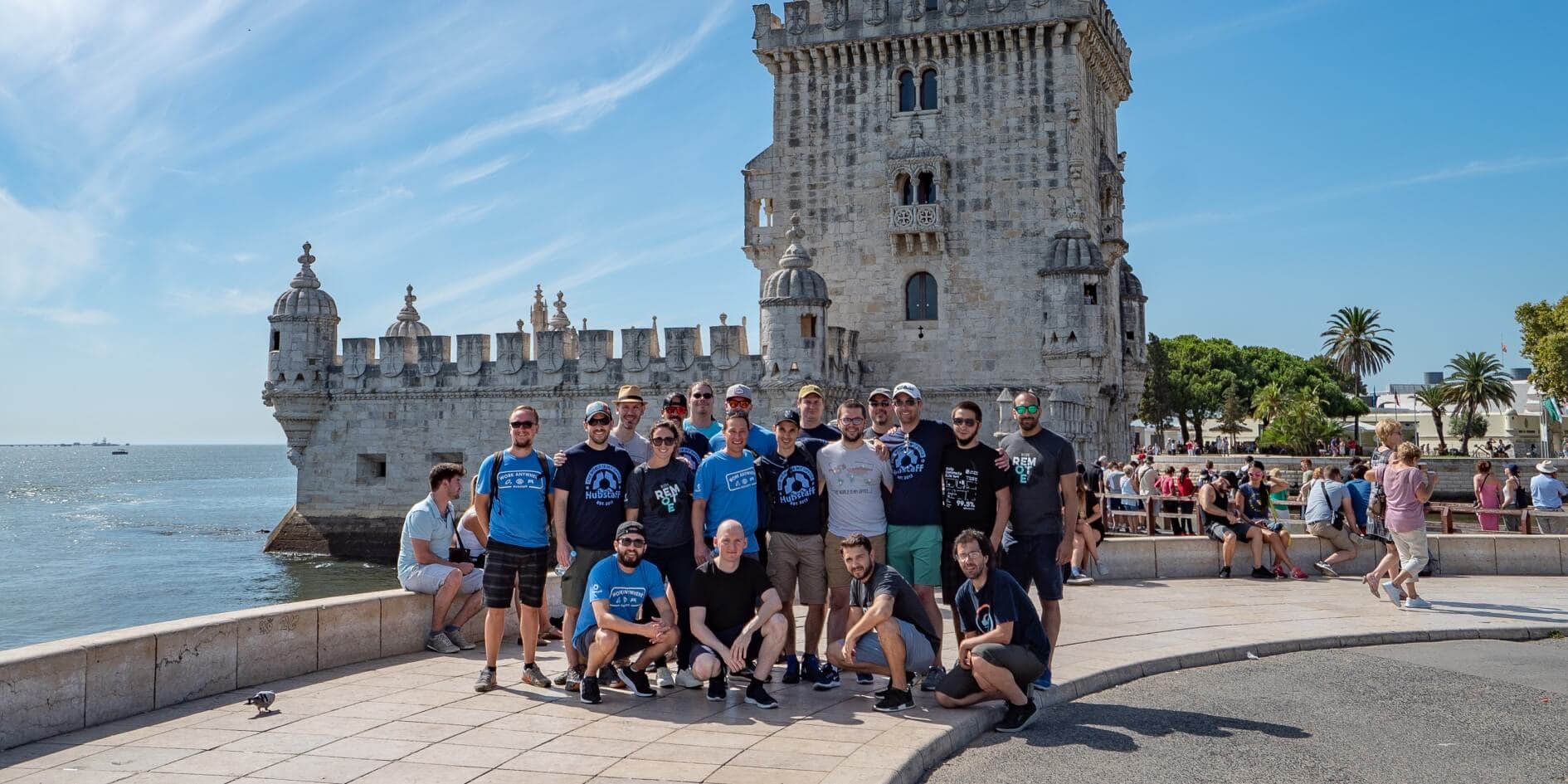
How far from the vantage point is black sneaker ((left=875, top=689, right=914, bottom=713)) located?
7246 mm

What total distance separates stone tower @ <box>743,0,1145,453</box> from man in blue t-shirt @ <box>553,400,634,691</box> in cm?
1774

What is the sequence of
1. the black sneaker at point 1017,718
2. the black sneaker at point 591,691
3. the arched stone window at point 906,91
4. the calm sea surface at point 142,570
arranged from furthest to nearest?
1. the arched stone window at point 906,91
2. the calm sea surface at point 142,570
3. the black sneaker at point 591,691
4. the black sneaker at point 1017,718

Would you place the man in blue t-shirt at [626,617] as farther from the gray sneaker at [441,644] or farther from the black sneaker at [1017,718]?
the black sneaker at [1017,718]

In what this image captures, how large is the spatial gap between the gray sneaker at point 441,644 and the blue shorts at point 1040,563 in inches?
176

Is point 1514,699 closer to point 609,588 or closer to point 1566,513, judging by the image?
point 609,588

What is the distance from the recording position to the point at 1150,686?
27.2ft

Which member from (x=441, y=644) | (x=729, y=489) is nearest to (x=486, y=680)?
(x=441, y=644)

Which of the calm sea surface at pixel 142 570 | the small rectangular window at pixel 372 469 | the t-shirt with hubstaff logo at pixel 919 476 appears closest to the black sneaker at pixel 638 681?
the t-shirt with hubstaff logo at pixel 919 476

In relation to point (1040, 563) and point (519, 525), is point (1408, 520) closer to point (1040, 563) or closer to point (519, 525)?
point (1040, 563)

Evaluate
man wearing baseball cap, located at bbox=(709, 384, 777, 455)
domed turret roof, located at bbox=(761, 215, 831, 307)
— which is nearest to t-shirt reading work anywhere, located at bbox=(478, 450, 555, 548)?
man wearing baseball cap, located at bbox=(709, 384, 777, 455)

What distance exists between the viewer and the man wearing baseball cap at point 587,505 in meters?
8.12

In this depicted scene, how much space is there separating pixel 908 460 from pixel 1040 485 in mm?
932

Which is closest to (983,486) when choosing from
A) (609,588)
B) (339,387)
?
(609,588)

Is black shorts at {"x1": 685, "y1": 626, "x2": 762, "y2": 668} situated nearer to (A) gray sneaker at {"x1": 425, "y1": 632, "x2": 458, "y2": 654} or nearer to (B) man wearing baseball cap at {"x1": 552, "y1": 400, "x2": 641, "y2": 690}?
(B) man wearing baseball cap at {"x1": 552, "y1": 400, "x2": 641, "y2": 690}
